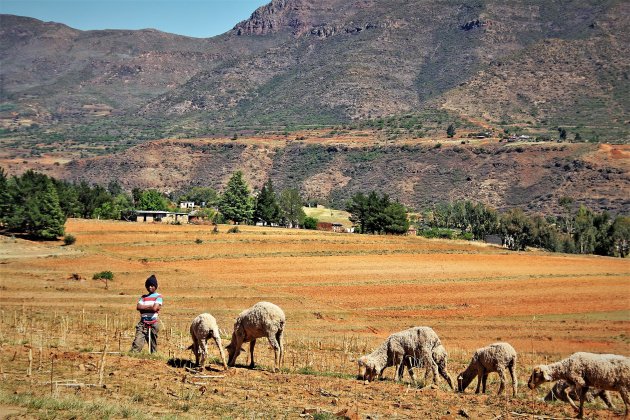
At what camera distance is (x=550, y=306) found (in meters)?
56.8

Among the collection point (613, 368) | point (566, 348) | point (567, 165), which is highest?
point (567, 165)

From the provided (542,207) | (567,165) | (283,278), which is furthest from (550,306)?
(567,165)

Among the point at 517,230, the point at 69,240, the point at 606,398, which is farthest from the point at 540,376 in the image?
the point at 517,230

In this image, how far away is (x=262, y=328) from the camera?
80.1 feet

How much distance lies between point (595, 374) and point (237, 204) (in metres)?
108

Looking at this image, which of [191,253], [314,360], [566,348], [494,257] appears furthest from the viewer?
[494,257]

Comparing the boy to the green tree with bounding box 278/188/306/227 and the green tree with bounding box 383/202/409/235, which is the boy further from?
the green tree with bounding box 278/188/306/227

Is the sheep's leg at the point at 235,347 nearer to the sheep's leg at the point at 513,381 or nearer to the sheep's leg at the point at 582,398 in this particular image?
the sheep's leg at the point at 513,381

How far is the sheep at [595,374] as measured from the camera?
20297 millimetres

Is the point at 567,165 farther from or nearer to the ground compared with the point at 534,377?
farther from the ground

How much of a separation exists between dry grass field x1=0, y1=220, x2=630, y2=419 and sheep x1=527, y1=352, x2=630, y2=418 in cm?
82

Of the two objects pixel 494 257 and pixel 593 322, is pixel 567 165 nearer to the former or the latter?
pixel 494 257

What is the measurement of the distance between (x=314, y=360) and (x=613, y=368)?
11.8 m

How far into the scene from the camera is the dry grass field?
19734mm
